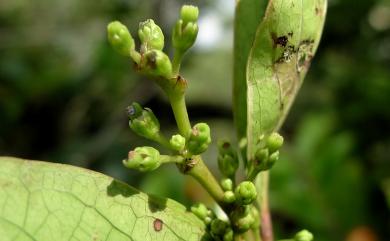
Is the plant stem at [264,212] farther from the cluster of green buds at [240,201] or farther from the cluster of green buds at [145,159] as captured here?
the cluster of green buds at [145,159]

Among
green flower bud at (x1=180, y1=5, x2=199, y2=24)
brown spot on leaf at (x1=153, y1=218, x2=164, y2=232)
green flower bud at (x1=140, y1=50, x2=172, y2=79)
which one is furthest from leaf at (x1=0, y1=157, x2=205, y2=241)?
green flower bud at (x1=180, y1=5, x2=199, y2=24)

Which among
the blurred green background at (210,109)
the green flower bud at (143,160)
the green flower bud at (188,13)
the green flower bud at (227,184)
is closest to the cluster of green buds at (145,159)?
the green flower bud at (143,160)

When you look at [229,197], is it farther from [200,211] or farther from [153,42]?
[153,42]

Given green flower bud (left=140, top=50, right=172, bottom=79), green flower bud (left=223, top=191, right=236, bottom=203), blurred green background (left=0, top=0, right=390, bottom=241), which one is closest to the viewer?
green flower bud (left=140, top=50, right=172, bottom=79)

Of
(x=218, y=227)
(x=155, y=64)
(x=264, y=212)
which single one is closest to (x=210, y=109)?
(x=264, y=212)

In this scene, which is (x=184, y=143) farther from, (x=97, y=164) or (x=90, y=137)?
(x=90, y=137)

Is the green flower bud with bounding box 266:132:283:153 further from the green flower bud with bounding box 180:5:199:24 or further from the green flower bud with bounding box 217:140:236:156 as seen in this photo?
the green flower bud with bounding box 180:5:199:24
